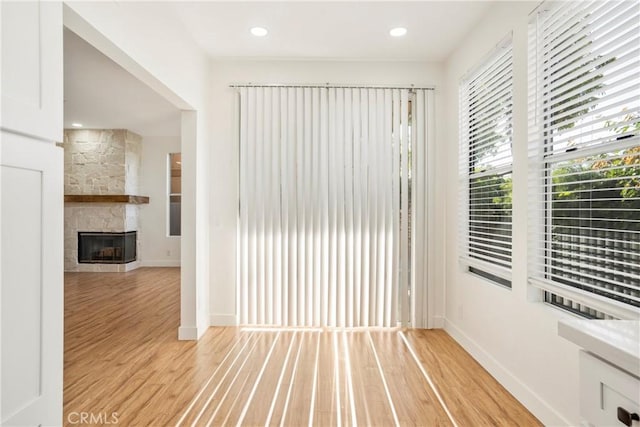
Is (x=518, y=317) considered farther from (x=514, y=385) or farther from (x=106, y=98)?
(x=106, y=98)

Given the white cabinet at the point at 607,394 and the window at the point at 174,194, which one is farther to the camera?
the window at the point at 174,194

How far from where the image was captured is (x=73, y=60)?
3.34 metres

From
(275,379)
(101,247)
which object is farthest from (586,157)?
(101,247)

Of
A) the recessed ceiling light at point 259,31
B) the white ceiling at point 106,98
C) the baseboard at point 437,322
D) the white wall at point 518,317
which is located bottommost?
the baseboard at point 437,322

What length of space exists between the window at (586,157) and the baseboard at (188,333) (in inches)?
112

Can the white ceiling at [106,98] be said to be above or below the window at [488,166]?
above

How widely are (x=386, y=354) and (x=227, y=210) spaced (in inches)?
83.0

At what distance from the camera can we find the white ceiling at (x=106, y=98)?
333cm

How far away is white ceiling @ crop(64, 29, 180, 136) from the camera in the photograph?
333 cm

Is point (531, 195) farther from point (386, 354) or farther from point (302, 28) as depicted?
point (302, 28)

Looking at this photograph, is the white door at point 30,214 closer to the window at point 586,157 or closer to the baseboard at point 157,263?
the window at point 586,157

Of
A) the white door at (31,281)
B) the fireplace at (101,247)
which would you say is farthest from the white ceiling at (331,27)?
the fireplace at (101,247)

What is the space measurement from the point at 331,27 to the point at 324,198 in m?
1.58

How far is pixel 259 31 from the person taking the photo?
286 centimetres
